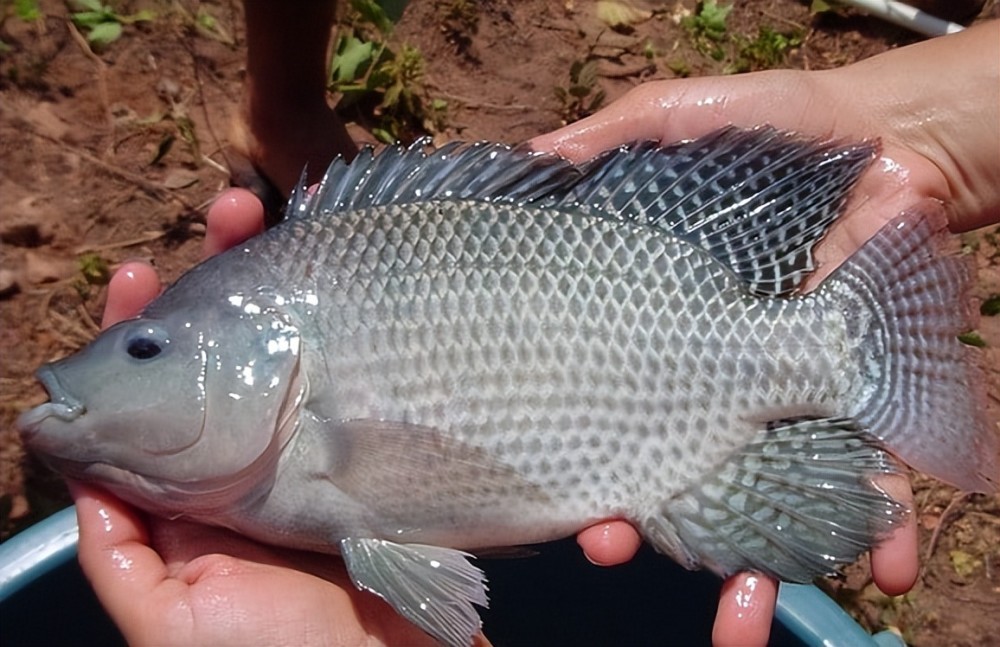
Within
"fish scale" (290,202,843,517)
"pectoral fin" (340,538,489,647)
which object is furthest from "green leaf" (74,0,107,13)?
"pectoral fin" (340,538,489,647)

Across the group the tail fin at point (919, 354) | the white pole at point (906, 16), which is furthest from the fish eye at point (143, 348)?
the white pole at point (906, 16)

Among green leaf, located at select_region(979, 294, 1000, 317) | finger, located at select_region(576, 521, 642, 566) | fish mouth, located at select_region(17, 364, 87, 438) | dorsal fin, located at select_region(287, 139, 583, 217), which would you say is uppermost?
dorsal fin, located at select_region(287, 139, 583, 217)

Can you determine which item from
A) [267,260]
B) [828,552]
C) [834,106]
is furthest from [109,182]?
[828,552]

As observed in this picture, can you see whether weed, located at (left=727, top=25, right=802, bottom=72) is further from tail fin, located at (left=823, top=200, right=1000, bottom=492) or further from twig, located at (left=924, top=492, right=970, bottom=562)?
tail fin, located at (left=823, top=200, right=1000, bottom=492)

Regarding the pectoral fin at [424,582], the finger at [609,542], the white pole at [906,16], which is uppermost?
the pectoral fin at [424,582]

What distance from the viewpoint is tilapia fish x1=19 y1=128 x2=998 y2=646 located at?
1.80m

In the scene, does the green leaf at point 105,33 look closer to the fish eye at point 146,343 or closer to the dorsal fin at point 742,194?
the fish eye at point 146,343

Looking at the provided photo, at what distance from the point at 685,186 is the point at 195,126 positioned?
200 centimetres

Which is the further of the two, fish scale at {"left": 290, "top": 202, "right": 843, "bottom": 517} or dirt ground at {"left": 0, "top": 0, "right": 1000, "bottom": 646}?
dirt ground at {"left": 0, "top": 0, "right": 1000, "bottom": 646}

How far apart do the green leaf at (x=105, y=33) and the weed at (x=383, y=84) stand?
0.73 m

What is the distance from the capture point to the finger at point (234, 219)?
2.09 m

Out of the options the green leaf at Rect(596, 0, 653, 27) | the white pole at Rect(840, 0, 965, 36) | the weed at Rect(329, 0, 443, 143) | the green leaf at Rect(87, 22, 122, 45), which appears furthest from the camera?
the green leaf at Rect(596, 0, 653, 27)

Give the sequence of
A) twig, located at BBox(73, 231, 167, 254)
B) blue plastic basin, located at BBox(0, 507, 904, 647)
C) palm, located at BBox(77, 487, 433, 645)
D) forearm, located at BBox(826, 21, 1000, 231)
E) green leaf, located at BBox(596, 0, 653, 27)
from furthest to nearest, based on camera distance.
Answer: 1. green leaf, located at BBox(596, 0, 653, 27)
2. twig, located at BBox(73, 231, 167, 254)
3. forearm, located at BBox(826, 21, 1000, 231)
4. blue plastic basin, located at BBox(0, 507, 904, 647)
5. palm, located at BBox(77, 487, 433, 645)

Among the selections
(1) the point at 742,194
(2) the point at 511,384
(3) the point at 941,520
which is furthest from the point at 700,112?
(3) the point at 941,520
